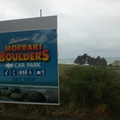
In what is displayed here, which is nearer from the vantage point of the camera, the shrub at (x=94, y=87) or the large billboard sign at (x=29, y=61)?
the shrub at (x=94, y=87)

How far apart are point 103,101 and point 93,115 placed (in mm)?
487

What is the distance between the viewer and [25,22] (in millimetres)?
5883

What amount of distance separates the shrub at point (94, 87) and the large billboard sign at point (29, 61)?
22.4 inches

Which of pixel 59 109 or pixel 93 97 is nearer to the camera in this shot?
pixel 93 97

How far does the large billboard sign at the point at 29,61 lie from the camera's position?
5.66 m

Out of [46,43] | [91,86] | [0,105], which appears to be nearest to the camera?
[91,86]

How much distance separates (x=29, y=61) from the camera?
5.93m

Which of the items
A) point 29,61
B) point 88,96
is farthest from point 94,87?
point 29,61

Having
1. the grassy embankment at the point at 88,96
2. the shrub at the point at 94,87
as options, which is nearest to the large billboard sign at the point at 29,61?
the grassy embankment at the point at 88,96

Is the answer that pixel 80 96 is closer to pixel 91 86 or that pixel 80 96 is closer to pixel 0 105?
pixel 91 86

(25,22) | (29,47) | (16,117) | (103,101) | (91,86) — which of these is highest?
(25,22)

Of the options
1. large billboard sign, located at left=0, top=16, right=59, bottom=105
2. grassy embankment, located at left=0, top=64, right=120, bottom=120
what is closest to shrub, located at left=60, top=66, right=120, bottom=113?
grassy embankment, located at left=0, top=64, right=120, bottom=120

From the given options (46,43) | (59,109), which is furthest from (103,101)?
(46,43)

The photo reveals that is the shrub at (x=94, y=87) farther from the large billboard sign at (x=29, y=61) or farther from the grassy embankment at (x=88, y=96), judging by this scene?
the large billboard sign at (x=29, y=61)
